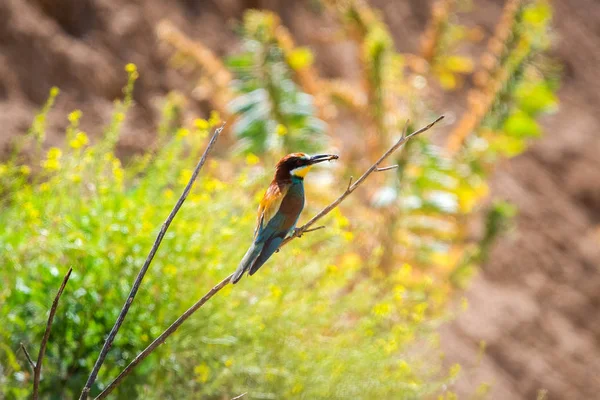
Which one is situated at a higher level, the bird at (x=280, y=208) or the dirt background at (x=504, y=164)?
the bird at (x=280, y=208)

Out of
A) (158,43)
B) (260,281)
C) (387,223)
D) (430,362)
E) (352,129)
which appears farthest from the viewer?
(352,129)

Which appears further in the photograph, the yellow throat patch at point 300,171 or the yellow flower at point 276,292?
the yellow flower at point 276,292

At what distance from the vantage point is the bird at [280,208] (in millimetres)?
1415

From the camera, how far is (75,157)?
7.48ft

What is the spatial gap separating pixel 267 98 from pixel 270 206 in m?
2.60

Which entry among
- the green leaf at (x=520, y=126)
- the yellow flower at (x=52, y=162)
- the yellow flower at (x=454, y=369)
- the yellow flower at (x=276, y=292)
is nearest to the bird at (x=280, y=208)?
the yellow flower at (x=276, y=292)

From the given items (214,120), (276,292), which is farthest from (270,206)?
(214,120)

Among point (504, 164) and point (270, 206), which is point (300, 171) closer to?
point (270, 206)

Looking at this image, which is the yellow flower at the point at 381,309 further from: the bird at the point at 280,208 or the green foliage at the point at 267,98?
the green foliage at the point at 267,98

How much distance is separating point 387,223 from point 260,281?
5.82 ft

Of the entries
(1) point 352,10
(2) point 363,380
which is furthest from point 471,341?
(2) point 363,380

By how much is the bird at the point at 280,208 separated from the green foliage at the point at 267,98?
2233 millimetres

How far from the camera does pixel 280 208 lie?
1507 millimetres

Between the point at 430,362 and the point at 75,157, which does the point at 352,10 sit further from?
the point at 75,157
